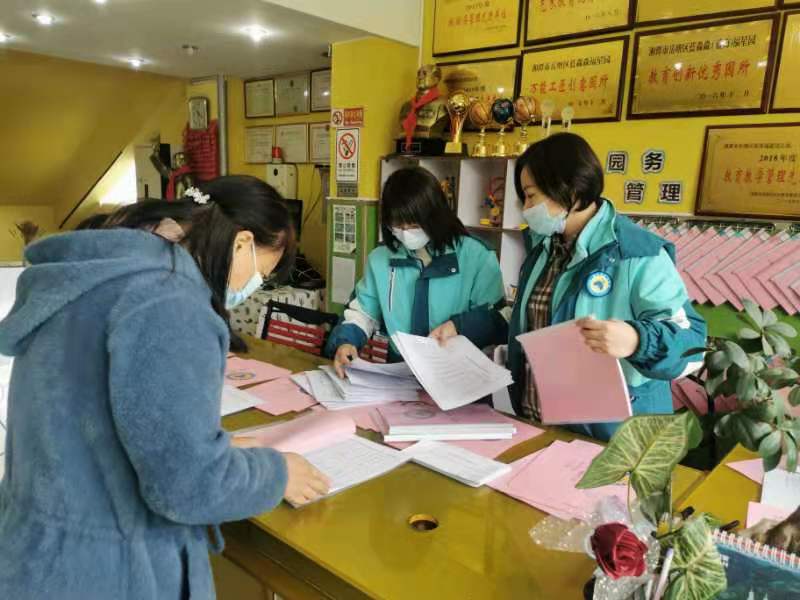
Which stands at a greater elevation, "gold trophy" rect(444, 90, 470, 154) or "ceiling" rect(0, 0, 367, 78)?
"ceiling" rect(0, 0, 367, 78)

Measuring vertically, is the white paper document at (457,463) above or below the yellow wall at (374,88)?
below

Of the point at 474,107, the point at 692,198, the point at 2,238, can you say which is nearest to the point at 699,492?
the point at 692,198

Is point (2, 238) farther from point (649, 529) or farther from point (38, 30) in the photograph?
point (649, 529)

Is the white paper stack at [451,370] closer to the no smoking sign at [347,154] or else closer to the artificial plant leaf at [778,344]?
the artificial plant leaf at [778,344]

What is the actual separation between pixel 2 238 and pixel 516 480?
764cm

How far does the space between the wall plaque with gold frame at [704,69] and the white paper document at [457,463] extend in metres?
2.04

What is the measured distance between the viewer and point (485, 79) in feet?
10.5

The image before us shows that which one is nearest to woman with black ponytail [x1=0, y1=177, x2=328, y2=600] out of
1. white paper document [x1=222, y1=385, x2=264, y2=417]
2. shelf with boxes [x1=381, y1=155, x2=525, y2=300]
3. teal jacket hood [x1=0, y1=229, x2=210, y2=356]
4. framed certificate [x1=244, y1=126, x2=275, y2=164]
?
teal jacket hood [x1=0, y1=229, x2=210, y2=356]

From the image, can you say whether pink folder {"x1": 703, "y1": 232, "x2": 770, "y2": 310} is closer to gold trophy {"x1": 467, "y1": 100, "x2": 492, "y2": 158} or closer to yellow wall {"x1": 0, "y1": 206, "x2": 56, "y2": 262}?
gold trophy {"x1": 467, "y1": 100, "x2": 492, "y2": 158}

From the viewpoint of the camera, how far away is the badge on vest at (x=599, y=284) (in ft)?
4.59

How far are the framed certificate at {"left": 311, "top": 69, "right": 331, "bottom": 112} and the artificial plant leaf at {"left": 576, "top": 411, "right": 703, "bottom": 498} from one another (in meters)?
3.93

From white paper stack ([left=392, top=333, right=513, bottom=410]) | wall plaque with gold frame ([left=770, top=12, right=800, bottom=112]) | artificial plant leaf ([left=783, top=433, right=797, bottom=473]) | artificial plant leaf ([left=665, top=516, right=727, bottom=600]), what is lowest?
white paper stack ([left=392, top=333, right=513, bottom=410])

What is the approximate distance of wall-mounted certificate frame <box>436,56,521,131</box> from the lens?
3086 mm

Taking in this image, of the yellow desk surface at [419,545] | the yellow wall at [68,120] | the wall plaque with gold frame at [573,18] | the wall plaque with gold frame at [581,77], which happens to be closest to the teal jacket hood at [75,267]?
the yellow desk surface at [419,545]
